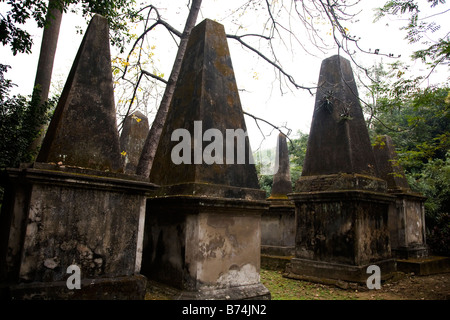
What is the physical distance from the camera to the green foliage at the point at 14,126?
4836 mm

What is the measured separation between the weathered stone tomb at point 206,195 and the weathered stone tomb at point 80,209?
56 centimetres

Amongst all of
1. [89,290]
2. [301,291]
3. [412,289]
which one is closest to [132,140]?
[301,291]

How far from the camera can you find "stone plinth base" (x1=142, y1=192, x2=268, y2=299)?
11.0 ft

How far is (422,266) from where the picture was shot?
23.4 ft

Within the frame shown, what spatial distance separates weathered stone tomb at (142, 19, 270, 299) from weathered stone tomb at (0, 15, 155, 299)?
565 mm

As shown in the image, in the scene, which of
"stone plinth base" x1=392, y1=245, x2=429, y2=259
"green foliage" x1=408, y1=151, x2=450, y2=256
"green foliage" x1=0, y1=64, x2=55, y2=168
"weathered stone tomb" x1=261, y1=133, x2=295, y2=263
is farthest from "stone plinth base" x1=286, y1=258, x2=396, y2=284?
"green foliage" x1=0, y1=64, x2=55, y2=168

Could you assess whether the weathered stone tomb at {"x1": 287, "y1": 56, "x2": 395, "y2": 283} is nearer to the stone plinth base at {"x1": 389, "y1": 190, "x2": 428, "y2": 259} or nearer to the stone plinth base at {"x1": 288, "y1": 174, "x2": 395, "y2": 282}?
the stone plinth base at {"x1": 288, "y1": 174, "x2": 395, "y2": 282}

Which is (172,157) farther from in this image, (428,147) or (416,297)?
(416,297)

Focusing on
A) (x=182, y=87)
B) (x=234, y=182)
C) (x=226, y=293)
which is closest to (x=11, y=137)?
(x=182, y=87)

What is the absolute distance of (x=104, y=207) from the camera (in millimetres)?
2980

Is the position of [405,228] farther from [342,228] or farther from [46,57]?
[46,57]

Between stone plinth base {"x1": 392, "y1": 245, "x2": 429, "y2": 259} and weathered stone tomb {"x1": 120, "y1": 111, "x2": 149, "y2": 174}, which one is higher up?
weathered stone tomb {"x1": 120, "y1": 111, "x2": 149, "y2": 174}

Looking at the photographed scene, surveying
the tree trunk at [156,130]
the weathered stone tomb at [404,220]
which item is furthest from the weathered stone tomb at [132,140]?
the weathered stone tomb at [404,220]

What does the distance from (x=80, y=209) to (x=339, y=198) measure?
4.86 m
